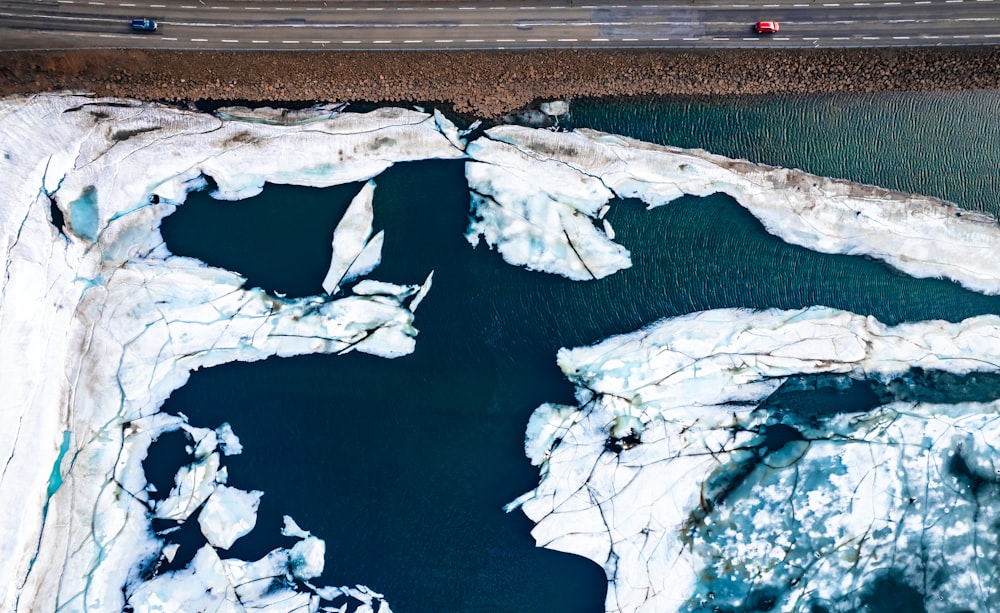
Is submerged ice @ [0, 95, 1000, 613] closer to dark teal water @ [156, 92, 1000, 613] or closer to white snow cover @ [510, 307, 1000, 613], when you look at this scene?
white snow cover @ [510, 307, 1000, 613]

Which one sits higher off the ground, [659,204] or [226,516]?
[659,204]

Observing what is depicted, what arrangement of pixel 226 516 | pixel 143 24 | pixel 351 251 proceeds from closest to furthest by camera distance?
1. pixel 143 24
2. pixel 226 516
3. pixel 351 251

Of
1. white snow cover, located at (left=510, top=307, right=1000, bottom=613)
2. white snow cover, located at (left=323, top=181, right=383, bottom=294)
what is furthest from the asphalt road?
white snow cover, located at (left=510, top=307, right=1000, bottom=613)

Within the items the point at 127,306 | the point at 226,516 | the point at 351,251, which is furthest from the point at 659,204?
the point at 127,306

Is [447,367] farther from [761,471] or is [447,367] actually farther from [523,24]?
[523,24]

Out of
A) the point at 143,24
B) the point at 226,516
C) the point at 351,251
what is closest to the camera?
the point at 143,24

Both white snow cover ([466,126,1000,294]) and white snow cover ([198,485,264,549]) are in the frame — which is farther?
white snow cover ([466,126,1000,294])

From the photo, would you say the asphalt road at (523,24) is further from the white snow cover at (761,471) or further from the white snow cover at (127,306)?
the white snow cover at (761,471)
